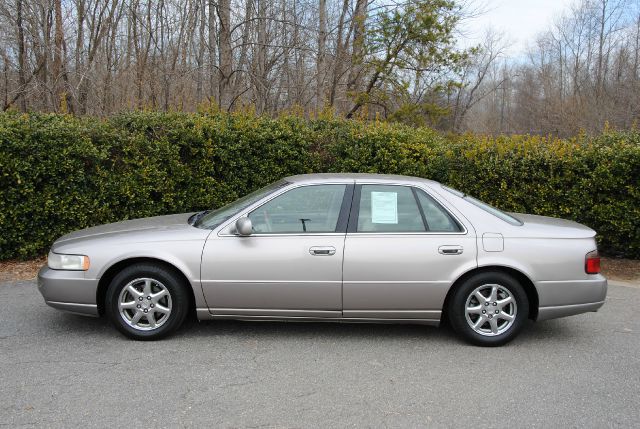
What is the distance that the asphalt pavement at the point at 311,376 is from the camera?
10.8ft

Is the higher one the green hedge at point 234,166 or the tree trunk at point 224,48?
the tree trunk at point 224,48

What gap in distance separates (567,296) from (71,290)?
13.9 feet

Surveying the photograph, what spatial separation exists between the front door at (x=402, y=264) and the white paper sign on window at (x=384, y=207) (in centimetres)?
2

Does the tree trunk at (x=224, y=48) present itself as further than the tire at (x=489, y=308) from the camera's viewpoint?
Yes

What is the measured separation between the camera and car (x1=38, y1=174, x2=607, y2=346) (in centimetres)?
434

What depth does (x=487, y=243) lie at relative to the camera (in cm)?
441

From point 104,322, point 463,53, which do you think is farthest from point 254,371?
point 463,53

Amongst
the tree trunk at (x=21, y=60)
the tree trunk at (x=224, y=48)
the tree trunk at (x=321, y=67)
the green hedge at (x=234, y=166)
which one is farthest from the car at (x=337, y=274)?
the tree trunk at (x=321, y=67)

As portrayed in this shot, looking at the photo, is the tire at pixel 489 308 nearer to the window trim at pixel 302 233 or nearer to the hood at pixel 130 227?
the window trim at pixel 302 233

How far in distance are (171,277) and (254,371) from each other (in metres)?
1.11

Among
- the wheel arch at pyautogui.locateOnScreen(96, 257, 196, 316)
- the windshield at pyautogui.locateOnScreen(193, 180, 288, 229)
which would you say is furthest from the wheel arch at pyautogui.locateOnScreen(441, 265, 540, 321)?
the wheel arch at pyautogui.locateOnScreen(96, 257, 196, 316)

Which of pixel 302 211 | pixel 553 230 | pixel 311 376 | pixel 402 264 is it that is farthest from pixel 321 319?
pixel 553 230

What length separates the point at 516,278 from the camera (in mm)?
4488

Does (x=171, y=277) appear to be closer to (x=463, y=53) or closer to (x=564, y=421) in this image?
(x=564, y=421)
